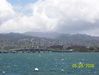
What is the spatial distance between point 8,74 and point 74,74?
56.4ft

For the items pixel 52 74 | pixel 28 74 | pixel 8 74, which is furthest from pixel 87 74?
pixel 8 74

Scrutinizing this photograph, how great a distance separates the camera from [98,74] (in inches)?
2474

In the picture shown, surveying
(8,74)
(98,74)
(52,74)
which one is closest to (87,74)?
(98,74)

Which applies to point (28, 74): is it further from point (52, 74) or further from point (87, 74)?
point (87, 74)

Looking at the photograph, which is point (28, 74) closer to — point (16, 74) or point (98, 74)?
point (16, 74)

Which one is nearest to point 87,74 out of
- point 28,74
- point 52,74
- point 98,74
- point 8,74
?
point 98,74

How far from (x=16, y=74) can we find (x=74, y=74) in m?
15.0

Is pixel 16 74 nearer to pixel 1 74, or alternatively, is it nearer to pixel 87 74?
pixel 1 74

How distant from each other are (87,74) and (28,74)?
15.2m

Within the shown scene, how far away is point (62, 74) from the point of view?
63406mm

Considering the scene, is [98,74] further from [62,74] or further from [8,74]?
[8,74]

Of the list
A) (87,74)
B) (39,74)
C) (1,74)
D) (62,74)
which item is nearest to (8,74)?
(1,74)

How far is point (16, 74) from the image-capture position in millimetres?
64250

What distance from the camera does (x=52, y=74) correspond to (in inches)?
2486
